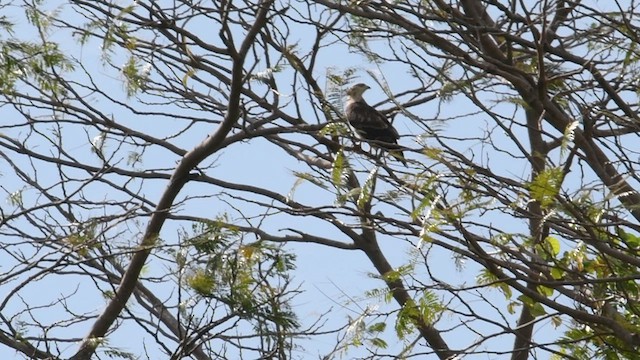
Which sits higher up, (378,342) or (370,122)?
(370,122)

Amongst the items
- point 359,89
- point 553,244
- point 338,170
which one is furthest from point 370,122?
point 338,170

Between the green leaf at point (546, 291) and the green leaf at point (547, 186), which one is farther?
the green leaf at point (546, 291)

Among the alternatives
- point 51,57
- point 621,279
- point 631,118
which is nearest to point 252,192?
point 51,57

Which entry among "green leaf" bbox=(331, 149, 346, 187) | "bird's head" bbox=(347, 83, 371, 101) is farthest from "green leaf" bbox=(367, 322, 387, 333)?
"bird's head" bbox=(347, 83, 371, 101)

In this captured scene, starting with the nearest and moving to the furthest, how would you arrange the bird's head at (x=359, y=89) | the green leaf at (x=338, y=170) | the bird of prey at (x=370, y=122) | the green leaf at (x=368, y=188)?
the green leaf at (x=368, y=188)
the green leaf at (x=338, y=170)
the bird of prey at (x=370, y=122)
the bird's head at (x=359, y=89)

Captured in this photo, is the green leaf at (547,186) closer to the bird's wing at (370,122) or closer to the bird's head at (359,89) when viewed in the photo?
the bird's wing at (370,122)

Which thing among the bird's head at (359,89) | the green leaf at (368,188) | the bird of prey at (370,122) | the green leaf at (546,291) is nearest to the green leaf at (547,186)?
the green leaf at (368,188)

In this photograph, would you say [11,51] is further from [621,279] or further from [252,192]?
[621,279]

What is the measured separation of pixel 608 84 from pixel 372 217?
1272mm

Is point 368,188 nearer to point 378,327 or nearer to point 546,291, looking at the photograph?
point 378,327

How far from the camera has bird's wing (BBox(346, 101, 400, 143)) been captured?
6918mm

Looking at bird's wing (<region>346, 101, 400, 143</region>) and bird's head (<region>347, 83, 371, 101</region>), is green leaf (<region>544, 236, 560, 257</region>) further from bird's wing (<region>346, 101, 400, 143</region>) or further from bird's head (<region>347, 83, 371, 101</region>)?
bird's head (<region>347, 83, 371, 101</region>)

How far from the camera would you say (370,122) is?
7.12 metres

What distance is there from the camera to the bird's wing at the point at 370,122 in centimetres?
692
